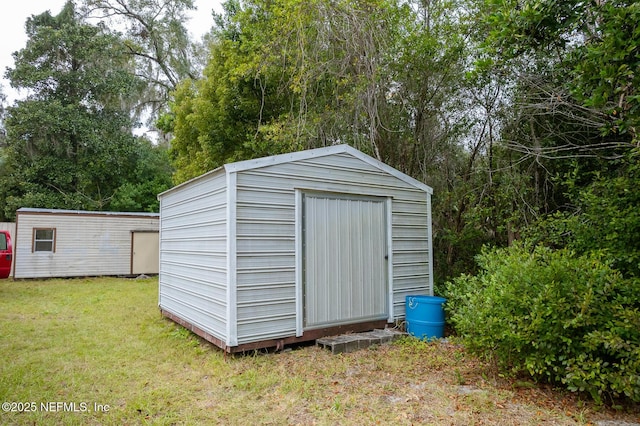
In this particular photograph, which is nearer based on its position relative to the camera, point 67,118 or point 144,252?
point 144,252

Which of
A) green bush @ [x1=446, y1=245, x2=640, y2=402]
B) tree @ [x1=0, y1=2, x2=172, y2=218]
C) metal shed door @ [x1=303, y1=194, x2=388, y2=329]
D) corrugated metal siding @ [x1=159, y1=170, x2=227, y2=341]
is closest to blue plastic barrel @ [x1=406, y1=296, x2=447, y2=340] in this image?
metal shed door @ [x1=303, y1=194, x2=388, y2=329]

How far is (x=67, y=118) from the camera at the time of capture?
625 inches

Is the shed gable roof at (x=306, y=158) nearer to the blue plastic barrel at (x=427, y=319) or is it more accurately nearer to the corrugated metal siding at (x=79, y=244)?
the blue plastic barrel at (x=427, y=319)

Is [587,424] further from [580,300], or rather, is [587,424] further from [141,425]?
[141,425]

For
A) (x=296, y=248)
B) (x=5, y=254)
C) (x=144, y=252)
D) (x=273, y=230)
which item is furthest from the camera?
(x=144, y=252)

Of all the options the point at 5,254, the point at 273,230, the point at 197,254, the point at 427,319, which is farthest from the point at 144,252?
the point at 427,319

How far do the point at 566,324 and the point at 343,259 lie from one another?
103 inches

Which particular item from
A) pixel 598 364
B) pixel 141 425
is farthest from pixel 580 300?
pixel 141 425

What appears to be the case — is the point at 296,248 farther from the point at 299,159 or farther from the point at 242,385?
the point at 242,385

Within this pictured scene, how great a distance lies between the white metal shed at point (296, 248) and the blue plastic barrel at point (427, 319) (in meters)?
0.30

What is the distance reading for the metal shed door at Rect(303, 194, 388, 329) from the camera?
492cm

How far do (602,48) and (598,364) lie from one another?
2.39 metres

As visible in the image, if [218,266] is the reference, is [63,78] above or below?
above

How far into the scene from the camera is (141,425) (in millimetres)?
2945
